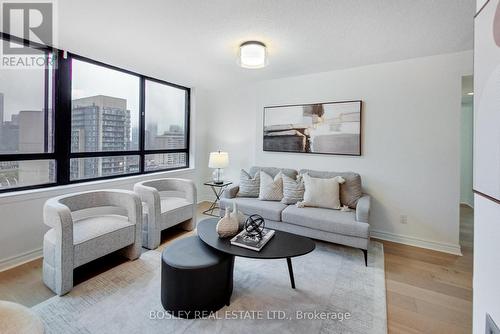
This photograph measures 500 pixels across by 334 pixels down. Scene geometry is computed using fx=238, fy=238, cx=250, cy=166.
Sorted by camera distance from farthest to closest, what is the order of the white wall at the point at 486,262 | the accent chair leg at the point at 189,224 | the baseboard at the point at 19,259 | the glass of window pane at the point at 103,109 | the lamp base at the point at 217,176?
the lamp base at the point at 217,176 < the accent chair leg at the point at 189,224 < the glass of window pane at the point at 103,109 < the baseboard at the point at 19,259 < the white wall at the point at 486,262

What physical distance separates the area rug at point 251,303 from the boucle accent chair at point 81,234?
20cm

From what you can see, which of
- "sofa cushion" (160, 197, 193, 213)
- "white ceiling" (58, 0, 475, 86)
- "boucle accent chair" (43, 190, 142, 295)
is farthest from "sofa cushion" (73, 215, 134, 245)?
"white ceiling" (58, 0, 475, 86)

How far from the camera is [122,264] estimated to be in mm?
2453

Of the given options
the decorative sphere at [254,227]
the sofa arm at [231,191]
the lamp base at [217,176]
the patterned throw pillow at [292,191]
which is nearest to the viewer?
the decorative sphere at [254,227]

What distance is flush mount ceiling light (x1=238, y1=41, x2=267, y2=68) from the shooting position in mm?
2543

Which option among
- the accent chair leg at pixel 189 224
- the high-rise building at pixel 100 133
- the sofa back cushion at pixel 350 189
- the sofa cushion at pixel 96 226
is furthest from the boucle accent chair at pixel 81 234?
the sofa back cushion at pixel 350 189

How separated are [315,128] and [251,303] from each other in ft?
8.59

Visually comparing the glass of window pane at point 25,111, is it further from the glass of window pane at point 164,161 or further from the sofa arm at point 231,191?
the sofa arm at point 231,191

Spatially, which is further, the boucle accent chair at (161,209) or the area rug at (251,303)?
the boucle accent chair at (161,209)

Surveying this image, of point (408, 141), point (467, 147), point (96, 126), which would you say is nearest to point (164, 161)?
point (96, 126)

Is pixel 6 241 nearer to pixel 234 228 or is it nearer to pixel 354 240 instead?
pixel 234 228

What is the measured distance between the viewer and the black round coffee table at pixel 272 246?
180cm

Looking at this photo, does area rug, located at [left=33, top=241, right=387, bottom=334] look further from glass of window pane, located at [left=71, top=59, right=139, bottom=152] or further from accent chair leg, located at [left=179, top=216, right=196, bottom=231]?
glass of window pane, located at [left=71, top=59, right=139, bottom=152]

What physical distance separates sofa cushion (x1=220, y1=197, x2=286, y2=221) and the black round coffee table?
34.2 inches
